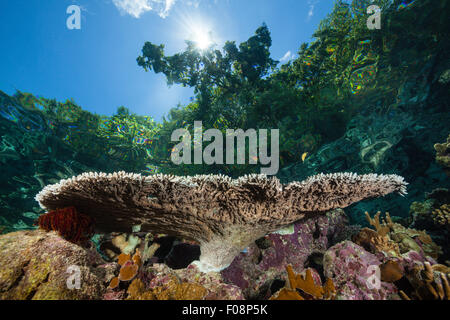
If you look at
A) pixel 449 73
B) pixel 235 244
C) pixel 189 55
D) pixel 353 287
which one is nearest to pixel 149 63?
pixel 189 55

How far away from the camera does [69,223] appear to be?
2.19 metres

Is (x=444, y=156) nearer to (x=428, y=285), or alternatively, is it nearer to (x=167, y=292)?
(x=428, y=285)

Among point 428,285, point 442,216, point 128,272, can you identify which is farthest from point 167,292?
point 442,216

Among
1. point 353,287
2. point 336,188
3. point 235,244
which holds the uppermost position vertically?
point 336,188

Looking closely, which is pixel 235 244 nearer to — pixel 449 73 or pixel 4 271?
pixel 4 271

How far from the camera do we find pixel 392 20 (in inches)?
280

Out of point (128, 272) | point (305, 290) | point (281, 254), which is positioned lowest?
point (281, 254)

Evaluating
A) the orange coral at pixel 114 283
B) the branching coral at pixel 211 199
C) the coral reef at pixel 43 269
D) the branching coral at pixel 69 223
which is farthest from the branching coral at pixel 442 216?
the branching coral at pixel 69 223

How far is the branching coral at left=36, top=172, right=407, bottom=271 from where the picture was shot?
6.68ft

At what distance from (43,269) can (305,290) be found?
2.80 metres

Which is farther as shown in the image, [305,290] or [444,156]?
[444,156]

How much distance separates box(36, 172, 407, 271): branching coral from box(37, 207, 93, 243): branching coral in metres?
0.12

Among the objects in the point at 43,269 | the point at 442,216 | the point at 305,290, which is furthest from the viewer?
the point at 442,216

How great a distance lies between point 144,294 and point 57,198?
5.53ft
